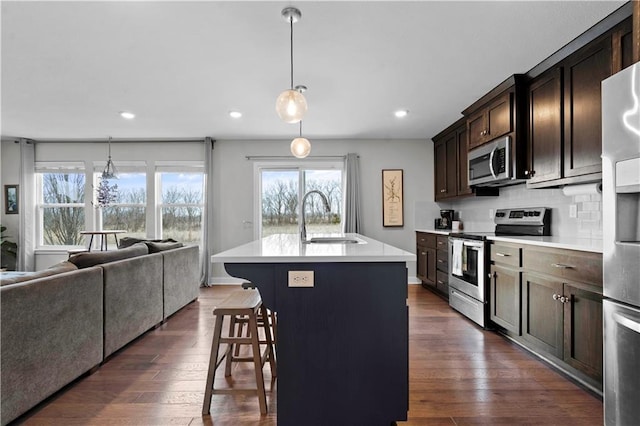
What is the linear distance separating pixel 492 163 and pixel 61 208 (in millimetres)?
6565

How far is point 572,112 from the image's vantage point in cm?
250

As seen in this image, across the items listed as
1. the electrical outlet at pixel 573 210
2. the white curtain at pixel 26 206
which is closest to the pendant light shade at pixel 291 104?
the electrical outlet at pixel 573 210

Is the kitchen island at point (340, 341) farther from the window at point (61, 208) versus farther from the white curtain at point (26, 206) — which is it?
the white curtain at point (26, 206)

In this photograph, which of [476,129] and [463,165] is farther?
[463,165]

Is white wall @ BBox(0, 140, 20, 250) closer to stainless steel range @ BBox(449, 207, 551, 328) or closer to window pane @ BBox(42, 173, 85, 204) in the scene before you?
window pane @ BBox(42, 173, 85, 204)

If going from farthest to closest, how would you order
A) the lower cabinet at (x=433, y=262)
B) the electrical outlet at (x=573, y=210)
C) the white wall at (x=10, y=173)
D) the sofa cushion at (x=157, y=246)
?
1. the white wall at (x=10, y=173)
2. the lower cabinet at (x=433, y=262)
3. the sofa cushion at (x=157, y=246)
4. the electrical outlet at (x=573, y=210)

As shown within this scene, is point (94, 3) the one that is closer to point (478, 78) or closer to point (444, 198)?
point (478, 78)

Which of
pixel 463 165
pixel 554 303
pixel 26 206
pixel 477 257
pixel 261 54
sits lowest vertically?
pixel 554 303

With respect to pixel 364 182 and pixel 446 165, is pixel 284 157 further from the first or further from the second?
pixel 446 165

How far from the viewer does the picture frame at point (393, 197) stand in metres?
5.46

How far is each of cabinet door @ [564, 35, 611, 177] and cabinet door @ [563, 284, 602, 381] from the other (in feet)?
2.94

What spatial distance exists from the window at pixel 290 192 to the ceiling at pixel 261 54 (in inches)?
53.6

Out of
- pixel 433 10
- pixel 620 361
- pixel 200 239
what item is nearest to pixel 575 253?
pixel 620 361

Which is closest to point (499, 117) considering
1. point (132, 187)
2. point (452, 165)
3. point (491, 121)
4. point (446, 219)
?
point (491, 121)
